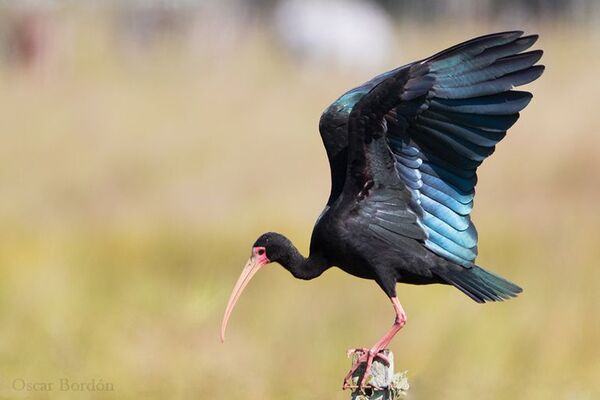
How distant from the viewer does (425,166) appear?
5.39 m

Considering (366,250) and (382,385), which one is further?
(366,250)

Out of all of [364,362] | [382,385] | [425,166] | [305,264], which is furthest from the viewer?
[305,264]

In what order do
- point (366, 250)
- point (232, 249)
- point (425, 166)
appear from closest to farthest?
point (366, 250)
point (425, 166)
point (232, 249)

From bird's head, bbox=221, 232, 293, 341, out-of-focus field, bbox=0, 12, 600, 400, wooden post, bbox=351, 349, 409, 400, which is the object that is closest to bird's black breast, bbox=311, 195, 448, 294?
bird's head, bbox=221, 232, 293, 341

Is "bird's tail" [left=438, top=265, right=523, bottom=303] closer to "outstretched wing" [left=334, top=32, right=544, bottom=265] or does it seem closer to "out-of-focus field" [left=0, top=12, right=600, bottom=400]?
"outstretched wing" [left=334, top=32, right=544, bottom=265]

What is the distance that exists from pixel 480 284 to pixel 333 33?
15383 millimetres

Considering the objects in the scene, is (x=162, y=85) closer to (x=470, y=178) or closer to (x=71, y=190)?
(x=71, y=190)

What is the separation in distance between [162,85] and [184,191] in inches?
110

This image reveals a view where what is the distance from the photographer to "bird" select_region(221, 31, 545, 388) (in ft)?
16.9

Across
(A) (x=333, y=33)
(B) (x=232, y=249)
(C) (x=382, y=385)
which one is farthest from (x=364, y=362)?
(A) (x=333, y=33)

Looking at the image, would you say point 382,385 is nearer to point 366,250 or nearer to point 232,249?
point 366,250

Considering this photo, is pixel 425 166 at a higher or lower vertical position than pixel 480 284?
higher

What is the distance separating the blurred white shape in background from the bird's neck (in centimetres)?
1280

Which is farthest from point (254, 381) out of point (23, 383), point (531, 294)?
point (531, 294)
